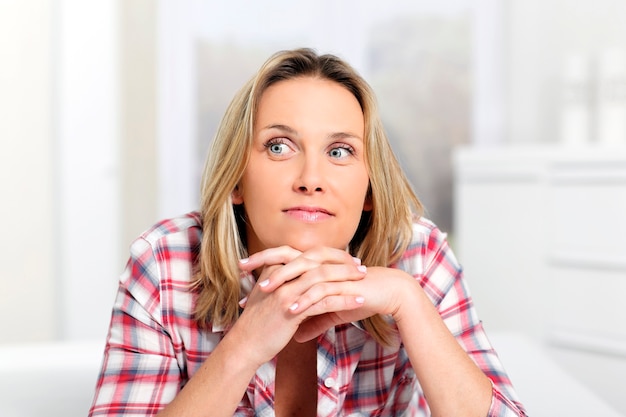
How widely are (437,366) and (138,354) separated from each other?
47 centimetres

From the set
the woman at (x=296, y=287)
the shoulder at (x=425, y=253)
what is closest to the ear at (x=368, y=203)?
the woman at (x=296, y=287)

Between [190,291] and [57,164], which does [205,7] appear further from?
[190,291]

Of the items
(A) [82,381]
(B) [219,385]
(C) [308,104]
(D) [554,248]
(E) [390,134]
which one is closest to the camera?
(B) [219,385]

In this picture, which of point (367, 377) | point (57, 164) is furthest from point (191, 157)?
point (367, 377)

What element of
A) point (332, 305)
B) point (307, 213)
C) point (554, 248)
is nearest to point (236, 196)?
point (307, 213)

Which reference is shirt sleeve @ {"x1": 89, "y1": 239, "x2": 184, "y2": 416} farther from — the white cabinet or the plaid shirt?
the white cabinet

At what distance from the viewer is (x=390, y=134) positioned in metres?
4.20

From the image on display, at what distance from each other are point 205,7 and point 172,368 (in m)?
2.86

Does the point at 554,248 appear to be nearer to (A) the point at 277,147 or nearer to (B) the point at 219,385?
(A) the point at 277,147

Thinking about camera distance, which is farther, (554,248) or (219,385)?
(554,248)

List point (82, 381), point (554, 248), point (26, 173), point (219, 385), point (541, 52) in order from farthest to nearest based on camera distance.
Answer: point (541, 52)
point (26, 173)
point (554, 248)
point (82, 381)
point (219, 385)

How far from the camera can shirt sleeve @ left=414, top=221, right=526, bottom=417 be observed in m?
1.43

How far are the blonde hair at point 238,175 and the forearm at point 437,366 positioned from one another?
6.5 inches

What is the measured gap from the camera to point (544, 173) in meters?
3.10
